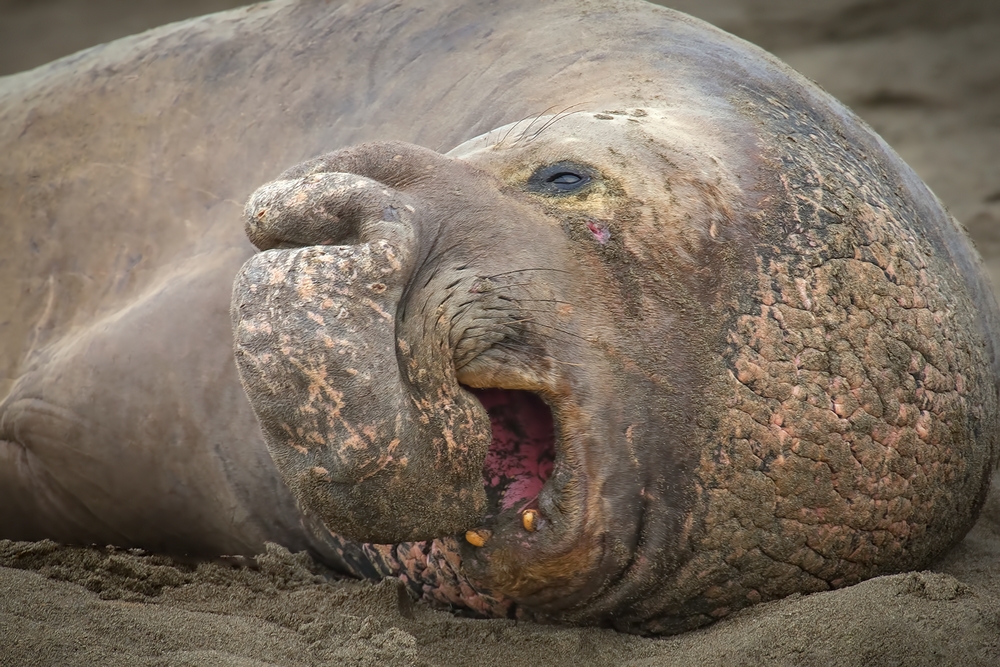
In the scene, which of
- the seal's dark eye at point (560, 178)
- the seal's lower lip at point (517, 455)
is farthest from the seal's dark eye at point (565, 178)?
the seal's lower lip at point (517, 455)

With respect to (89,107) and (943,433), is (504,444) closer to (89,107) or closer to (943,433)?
(943,433)

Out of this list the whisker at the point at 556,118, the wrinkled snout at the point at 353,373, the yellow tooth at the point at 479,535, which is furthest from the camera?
the whisker at the point at 556,118

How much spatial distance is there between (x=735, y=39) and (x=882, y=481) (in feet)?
3.94

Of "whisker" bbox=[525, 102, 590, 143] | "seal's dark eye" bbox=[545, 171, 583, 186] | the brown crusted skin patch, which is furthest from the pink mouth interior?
"whisker" bbox=[525, 102, 590, 143]

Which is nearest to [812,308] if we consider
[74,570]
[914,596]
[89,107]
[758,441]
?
[758,441]

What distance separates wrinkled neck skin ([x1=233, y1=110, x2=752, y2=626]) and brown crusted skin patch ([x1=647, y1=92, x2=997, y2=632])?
8 centimetres

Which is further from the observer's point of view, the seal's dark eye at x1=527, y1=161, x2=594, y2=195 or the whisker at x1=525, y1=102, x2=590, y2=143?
the whisker at x1=525, y1=102, x2=590, y2=143

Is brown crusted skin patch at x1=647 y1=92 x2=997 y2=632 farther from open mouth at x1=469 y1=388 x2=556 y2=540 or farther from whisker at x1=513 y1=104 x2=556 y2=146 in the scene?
whisker at x1=513 y1=104 x2=556 y2=146

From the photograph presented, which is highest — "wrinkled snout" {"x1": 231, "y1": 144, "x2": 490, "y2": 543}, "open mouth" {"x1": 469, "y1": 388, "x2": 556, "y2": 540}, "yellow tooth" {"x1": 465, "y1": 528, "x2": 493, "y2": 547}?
"wrinkled snout" {"x1": 231, "y1": 144, "x2": 490, "y2": 543}

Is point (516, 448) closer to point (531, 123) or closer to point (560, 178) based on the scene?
point (560, 178)

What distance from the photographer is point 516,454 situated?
2.03m

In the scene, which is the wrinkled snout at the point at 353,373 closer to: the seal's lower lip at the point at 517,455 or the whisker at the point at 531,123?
the seal's lower lip at the point at 517,455

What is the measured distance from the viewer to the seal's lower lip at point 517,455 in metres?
1.97

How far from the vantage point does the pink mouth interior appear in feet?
6.55
